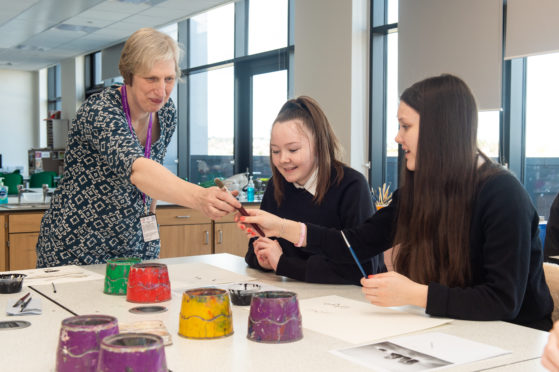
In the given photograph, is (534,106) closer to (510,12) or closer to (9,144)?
(510,12)

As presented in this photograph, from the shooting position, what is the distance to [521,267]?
4.48 feet

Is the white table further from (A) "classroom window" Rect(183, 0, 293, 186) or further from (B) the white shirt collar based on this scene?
(A) "classroom window" Rect(183, 0, 293, 186)

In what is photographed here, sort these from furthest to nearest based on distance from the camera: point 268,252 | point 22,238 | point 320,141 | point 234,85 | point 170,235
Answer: point 234,85
point 170,235
point 22,238
point 320,141
point 268,252

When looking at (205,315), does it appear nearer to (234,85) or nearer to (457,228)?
(457,228)

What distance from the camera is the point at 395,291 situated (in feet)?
4.53

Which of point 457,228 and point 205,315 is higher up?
point 457,228

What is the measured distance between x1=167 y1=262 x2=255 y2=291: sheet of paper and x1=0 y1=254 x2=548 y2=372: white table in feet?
0.70

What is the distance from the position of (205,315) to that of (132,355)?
381 mm

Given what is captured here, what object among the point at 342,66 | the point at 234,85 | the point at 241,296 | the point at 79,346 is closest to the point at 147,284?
the point at 241,296

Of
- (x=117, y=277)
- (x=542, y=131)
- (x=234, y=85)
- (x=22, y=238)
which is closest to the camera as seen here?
(x=117, y=277)

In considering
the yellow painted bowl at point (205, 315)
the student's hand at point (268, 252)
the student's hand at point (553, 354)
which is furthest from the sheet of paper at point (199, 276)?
the student's hand at point (553, 354)

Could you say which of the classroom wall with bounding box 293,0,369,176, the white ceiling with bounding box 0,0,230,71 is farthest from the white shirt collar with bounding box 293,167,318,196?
the white ceiling with bounding box 0,0,230,71

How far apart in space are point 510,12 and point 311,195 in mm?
2971

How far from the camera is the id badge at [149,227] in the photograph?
1978 millimetres
